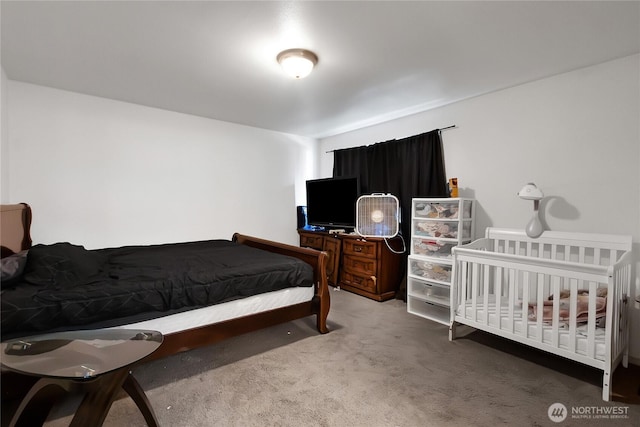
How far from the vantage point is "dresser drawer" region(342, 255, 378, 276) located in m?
3.68

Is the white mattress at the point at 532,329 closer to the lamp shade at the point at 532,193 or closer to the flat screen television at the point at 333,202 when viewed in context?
the lamp shade at the point at 532,193

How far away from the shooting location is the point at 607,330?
1801mm

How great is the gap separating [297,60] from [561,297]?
2.80 meters

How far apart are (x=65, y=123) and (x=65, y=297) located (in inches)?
93.8

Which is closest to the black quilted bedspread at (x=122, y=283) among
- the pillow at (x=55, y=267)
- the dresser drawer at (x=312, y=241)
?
the pillow at (x=55, y=267)

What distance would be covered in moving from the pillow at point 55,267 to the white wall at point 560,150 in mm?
3546

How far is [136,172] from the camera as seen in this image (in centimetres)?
354

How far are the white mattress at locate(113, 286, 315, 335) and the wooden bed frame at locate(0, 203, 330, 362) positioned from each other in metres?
0.03

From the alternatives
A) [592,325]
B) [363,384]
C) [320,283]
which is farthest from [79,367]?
[592,325]

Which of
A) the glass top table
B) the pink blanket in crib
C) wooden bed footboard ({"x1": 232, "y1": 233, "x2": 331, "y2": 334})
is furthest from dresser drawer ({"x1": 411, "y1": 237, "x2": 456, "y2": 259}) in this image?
the glass top table

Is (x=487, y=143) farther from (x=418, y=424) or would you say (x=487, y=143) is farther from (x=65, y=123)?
(x=65, y=123)

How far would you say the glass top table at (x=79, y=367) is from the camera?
126cm

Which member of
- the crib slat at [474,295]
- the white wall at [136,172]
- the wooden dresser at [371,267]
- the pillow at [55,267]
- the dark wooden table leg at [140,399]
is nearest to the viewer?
the dark wooden table leg at [140,399]

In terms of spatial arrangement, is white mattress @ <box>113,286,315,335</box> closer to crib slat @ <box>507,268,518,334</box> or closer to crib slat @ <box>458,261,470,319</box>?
crib slat @ <box>458,261,470,319</box>
